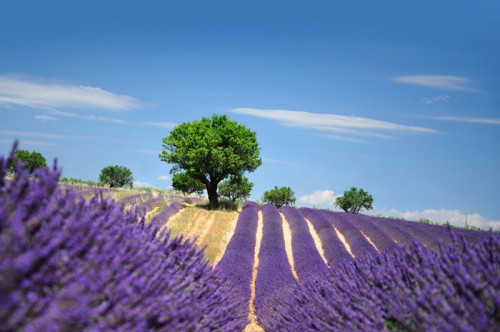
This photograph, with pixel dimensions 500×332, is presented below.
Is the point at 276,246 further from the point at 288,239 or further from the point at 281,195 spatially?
the point at 281,195

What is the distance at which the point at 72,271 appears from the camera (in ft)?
7.72

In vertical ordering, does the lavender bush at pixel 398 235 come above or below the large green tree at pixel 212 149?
below

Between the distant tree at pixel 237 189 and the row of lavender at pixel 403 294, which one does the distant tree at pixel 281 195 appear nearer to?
the distant tree at pixel 237 189

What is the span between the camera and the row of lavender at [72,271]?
190 cm

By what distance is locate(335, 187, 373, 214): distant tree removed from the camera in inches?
1906

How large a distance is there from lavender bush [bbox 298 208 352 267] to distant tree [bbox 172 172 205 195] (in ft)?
89.6

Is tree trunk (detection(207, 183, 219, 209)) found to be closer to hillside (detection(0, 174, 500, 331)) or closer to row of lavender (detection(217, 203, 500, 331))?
row of lavender (detection(217, 203, 500, 331))

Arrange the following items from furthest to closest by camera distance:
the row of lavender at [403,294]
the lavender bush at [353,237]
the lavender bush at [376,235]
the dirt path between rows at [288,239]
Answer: the lavender bush at [376,235], the dirt path between rows at [288,239], the lavender bush at [353,237], the row of lavender at [403,294]

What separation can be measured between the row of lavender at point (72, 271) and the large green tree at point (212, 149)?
68.9 feet

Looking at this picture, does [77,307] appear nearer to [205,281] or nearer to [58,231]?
[58,231]

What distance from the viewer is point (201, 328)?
3.82 metres

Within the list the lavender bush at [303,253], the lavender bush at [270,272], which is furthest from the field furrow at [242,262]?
the lavender bush at [303,253]

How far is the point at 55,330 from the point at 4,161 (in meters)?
1.30

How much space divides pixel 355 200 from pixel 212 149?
29.0 metres
